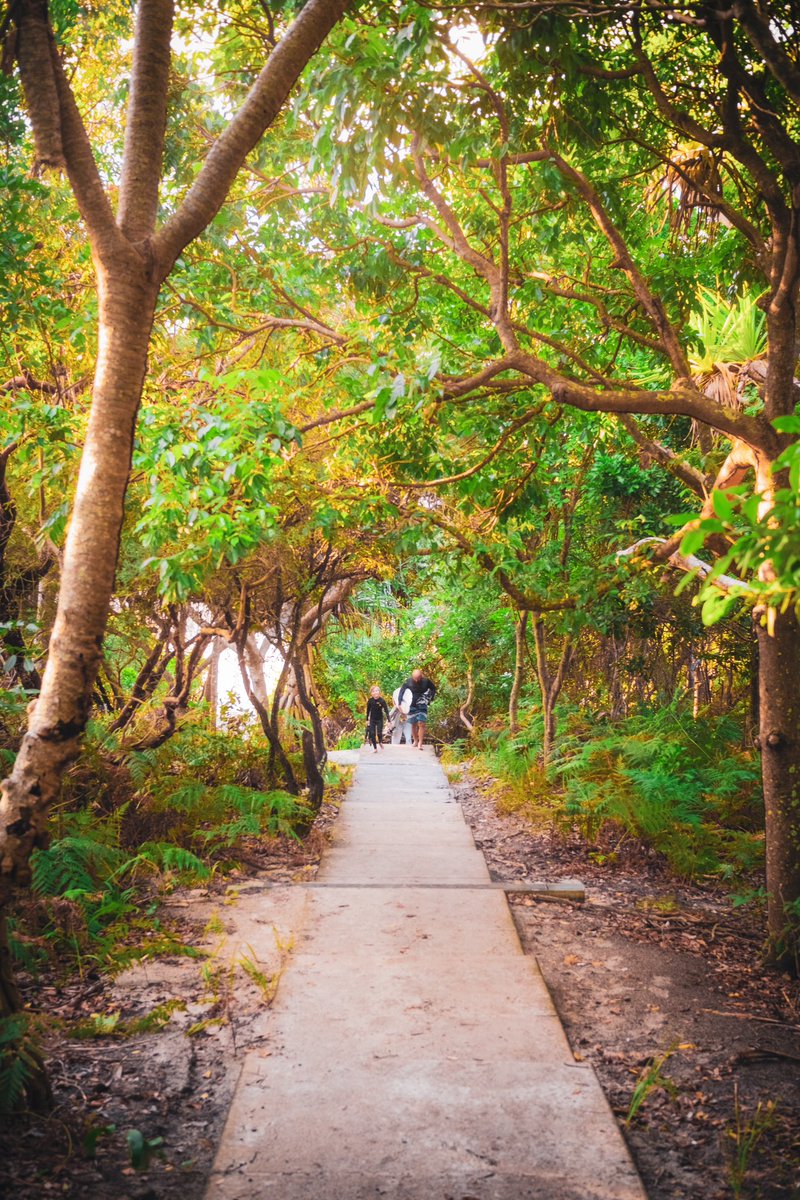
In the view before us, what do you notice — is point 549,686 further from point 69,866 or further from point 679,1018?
point 69,866

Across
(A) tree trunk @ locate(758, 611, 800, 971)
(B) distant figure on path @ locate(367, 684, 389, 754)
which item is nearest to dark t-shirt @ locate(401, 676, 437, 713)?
(B) distant figure on path @ locate(367, 684, 389, 754)

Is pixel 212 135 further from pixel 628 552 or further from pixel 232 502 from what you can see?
pixel 628 552

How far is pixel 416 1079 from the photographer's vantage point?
141 inches

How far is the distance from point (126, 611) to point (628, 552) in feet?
15.9

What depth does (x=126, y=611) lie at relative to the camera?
809 centimetres

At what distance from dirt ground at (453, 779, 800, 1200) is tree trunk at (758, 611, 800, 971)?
13.9 inches

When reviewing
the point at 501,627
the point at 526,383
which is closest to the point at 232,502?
the point at 526,383

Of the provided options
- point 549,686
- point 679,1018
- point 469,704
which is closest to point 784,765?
point 679,1018

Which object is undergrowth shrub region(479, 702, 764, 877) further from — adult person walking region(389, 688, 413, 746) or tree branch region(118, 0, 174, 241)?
tree branch region(118, 0, 174, 241)

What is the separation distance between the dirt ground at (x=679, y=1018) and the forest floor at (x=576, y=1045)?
1 centimetres

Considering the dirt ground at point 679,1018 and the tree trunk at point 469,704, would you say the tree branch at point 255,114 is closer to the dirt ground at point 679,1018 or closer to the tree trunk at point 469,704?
the dirt ground at point 679,1018

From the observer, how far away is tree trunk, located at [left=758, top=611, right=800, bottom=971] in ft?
16.6

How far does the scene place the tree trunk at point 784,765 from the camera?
505cm

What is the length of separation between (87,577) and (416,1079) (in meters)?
2.56
